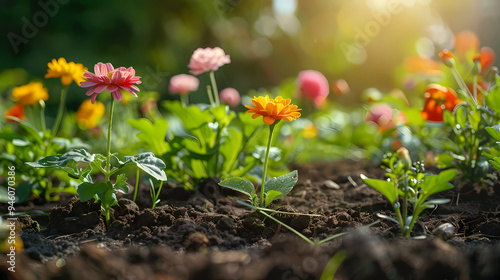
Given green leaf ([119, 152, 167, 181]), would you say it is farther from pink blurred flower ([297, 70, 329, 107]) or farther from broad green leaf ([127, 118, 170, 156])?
pink blurred flower ([297, 70, 329, 107])

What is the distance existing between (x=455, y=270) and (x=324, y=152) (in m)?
1.96

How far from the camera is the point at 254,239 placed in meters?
1.28

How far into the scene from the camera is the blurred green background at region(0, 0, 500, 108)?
400 centimetres

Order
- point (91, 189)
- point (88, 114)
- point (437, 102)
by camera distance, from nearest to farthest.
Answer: point (91, 189) → point (437, 102) → point (88, 114)

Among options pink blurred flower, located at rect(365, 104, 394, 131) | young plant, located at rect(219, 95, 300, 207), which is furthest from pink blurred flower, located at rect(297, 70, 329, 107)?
young plant, located at rect(219, 95, 300, 207)

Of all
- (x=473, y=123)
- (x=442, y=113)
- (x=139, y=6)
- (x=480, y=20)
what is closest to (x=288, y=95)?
(x=442, y=113)

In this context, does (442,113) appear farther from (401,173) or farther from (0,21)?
(0,21)

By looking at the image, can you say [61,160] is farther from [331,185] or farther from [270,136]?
[331,185]

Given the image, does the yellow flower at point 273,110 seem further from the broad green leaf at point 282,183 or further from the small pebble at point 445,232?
the small pebble at point 445,232

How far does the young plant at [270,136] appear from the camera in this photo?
1317mm

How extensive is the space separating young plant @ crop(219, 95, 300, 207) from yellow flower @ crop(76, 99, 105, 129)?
1.57 metres

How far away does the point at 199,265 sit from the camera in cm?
86

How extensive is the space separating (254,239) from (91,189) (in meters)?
0.49

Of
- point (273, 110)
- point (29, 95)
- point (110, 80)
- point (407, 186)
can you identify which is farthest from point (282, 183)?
point (29, 95)
